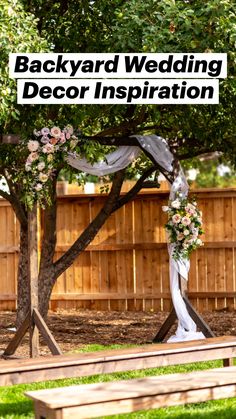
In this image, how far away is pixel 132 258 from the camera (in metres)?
14.5

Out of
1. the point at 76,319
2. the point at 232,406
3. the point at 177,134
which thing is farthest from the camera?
the point at 76,319

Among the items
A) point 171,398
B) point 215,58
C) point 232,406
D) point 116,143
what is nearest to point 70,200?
point 116,143

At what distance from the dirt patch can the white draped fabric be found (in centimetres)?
63

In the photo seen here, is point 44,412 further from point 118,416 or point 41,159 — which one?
point 41,159

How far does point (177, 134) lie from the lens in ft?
41.6

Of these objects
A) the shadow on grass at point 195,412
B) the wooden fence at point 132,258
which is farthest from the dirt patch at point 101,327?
the shadow on grass at point 195,412

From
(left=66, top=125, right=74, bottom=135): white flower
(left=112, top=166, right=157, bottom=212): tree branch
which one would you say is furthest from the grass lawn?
(left=112, top=166, right=157, bottom=212): tree branch

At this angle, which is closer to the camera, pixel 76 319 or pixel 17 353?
pixel 17 353

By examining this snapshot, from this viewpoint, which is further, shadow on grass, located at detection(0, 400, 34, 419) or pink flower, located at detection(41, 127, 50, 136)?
pink flower, located at detection(41, 127, 50, 136)

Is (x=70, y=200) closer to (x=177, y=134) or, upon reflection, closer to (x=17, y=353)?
(x=177, y=134)

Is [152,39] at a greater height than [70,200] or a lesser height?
greater

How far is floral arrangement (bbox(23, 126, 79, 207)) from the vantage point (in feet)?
33.1

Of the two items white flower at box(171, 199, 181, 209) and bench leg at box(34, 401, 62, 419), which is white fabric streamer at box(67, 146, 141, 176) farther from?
bench leg at box(34, 401, 62, 419)

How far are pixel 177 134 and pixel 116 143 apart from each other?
1860 mm
